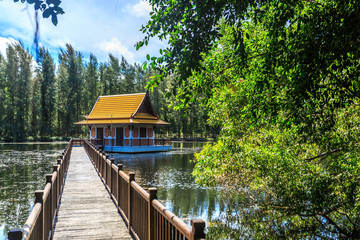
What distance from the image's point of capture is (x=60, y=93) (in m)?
67.6

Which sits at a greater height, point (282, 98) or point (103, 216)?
point (282, 98)

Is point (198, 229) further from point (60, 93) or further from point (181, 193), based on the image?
point (60, 93)

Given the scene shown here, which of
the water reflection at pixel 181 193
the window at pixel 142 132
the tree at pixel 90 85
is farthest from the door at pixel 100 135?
Answer: the tree at pixel 90 85

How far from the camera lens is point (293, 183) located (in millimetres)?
8141

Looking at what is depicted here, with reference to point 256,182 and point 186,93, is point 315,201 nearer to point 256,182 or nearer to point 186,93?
point 256,182

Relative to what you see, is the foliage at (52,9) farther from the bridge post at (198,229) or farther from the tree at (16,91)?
the tree at (16,91)

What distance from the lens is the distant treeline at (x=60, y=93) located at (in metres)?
59.2

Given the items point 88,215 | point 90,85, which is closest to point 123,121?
point 88,215

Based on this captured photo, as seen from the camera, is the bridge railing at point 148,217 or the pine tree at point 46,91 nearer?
the bridge railing at point 148,217

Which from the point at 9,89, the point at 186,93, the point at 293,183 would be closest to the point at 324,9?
the point at 186,93

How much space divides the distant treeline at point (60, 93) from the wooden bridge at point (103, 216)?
47236 mm

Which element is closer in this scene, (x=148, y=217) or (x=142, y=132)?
(x=148, y=217)

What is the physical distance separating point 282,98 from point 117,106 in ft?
118

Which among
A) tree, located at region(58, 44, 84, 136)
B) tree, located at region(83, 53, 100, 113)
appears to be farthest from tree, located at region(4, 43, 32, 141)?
tree, located at region(83, 53, 100, 113)
